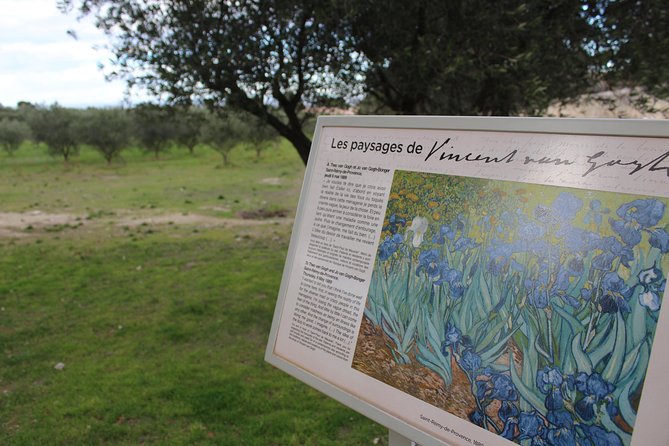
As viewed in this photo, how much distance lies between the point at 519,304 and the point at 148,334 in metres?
6.42

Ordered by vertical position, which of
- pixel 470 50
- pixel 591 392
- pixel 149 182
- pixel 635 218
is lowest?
pixel 149 182

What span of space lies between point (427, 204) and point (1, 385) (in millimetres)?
5900

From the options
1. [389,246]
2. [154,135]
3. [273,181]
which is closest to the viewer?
[389,246]

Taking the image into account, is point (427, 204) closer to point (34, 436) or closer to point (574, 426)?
point (574, 426)

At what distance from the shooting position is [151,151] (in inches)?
1645

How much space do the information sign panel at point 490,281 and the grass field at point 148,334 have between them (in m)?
2.67

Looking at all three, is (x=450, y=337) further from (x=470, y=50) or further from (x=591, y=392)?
(x=470, y=50)

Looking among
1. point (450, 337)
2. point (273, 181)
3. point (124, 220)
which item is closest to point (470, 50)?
point (450, 337)

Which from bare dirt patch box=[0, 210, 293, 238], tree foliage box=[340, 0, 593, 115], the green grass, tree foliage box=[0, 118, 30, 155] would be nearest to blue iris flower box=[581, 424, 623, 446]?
tree foliage box=[340, 0, 593, 115]

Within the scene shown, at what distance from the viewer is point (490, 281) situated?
2.30m

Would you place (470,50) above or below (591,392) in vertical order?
above

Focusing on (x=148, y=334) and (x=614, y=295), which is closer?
(x=614, y=295)

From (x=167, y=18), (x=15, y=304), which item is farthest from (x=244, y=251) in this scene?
(x=167, y=18)

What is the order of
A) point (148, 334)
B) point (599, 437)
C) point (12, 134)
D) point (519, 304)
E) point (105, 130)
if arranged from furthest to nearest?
point (12, 134), point (105, 130), point (148, 334), point (519, 304), point (599, 437)
